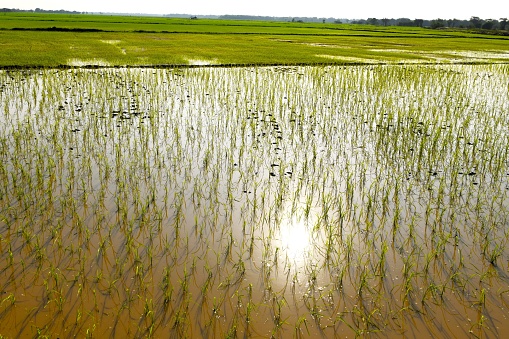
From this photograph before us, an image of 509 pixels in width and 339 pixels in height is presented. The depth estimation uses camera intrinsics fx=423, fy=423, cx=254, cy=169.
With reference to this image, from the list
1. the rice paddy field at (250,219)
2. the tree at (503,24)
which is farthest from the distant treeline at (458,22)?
the rice paddy field at (250,219)

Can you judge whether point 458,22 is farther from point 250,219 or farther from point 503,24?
point 250,219

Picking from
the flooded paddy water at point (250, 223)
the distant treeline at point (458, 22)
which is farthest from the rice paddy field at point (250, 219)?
the distant treeline at point (458, 22)

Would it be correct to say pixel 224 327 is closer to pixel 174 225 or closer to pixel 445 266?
pixel 174 225

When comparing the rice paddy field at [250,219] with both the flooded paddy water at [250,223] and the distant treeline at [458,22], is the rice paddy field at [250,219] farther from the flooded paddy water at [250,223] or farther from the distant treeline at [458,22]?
the distant treeline at [458,22]

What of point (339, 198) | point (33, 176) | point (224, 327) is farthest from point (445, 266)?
point (33, 176)

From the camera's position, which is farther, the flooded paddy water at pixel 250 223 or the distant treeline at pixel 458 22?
the distant treeline at pixel 458 22

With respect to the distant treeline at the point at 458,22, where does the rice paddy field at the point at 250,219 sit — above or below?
below

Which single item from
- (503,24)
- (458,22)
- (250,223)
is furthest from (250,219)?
(458,22)

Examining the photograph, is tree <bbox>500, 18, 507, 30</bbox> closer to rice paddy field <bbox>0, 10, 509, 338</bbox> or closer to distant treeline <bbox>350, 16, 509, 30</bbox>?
distant treeline <bbox>350, 16, 509, 30</bbox>
